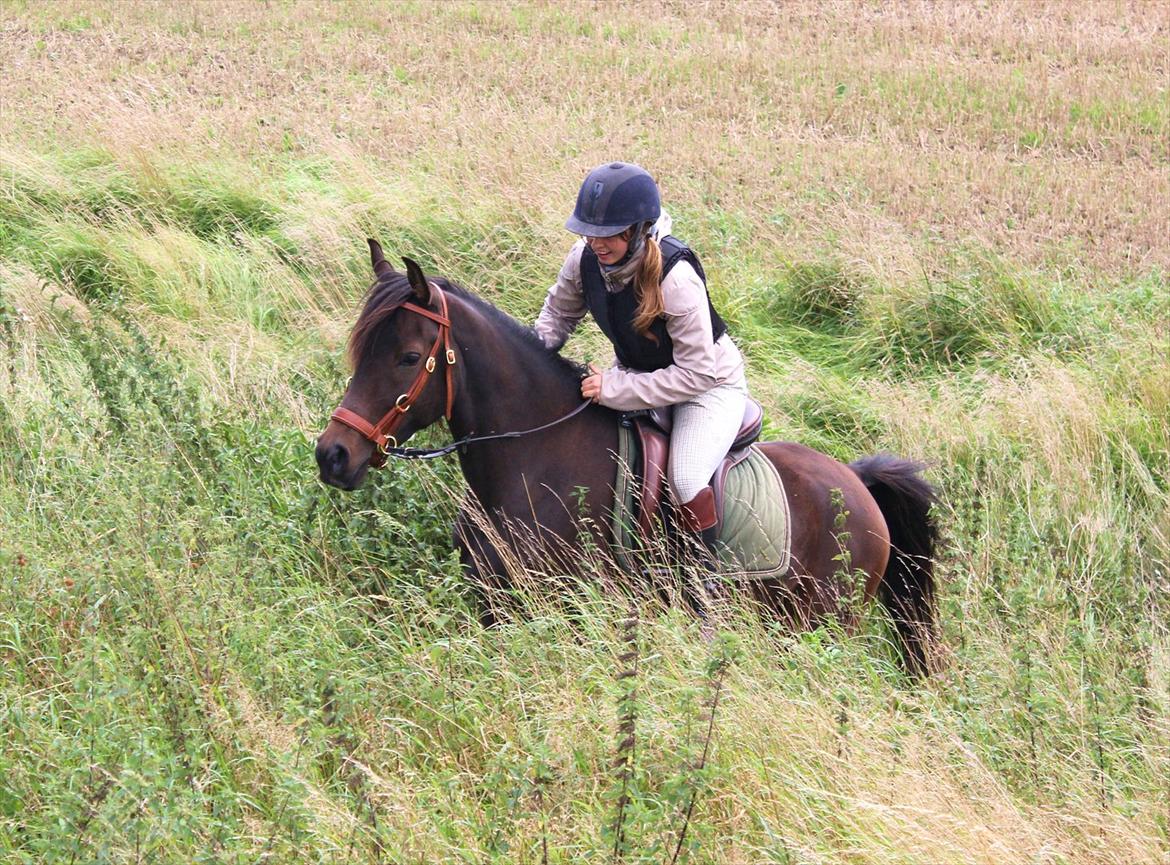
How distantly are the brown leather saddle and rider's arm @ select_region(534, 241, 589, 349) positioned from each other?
0.49 m

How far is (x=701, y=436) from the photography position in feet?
16.5

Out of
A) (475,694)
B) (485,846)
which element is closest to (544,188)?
(475,694)

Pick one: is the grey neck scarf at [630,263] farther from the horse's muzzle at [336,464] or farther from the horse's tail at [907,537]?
the horse's tail at [907,537]

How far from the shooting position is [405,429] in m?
4.62

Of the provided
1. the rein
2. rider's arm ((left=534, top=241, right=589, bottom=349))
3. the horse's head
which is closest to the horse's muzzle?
the horse's head

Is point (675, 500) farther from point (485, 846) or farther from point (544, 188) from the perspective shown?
point (544, 188)

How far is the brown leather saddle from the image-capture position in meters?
4.98

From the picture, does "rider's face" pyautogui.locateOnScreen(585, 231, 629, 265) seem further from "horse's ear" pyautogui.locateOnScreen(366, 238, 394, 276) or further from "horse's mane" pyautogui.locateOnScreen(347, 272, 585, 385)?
"horse's ear" pyautogui.locateOnScreen(366, 238, 394, 276)

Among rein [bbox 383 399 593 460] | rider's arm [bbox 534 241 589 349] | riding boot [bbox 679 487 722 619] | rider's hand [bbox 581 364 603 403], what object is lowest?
riding boot [bbox 679 487 722 619]

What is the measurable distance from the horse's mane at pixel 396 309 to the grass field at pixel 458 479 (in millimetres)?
795

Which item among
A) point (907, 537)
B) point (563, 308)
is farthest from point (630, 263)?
point (907, 537)

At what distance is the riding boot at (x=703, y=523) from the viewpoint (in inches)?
195

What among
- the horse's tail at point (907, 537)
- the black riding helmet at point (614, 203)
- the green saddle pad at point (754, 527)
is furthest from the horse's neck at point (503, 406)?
the horse's tail at point (907, 537)

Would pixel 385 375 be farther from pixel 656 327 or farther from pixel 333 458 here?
pixel 656 327
